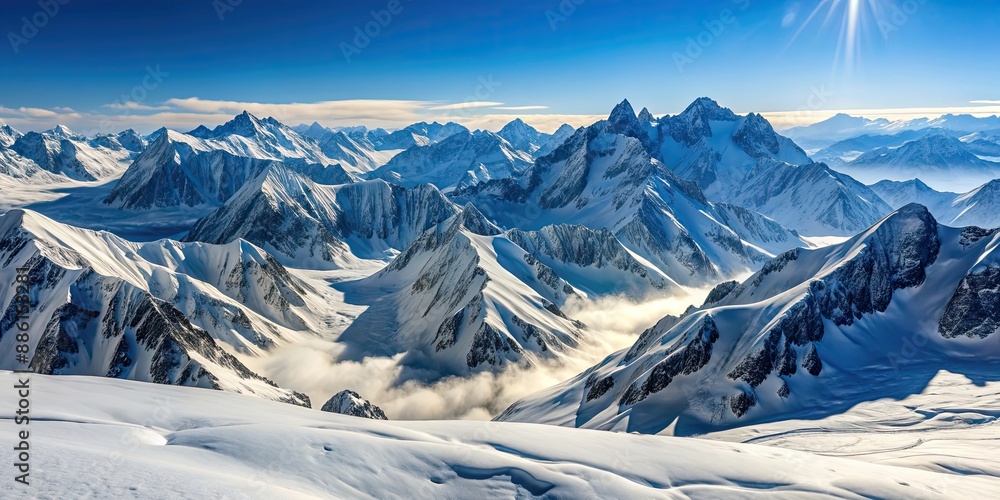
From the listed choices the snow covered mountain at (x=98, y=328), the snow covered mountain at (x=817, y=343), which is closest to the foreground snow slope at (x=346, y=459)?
the snow covered mountain at (x=817, y=343)

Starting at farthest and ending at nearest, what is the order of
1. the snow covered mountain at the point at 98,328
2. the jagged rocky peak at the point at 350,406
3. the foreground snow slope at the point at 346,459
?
the jagged rocky peak at the point at 350,406
the snow covered mountain at the point at 98,328
the foreground snow slope at the point at 346,459

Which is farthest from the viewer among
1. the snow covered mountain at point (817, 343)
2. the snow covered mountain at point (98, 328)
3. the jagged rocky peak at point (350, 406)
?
the jagged rocky peak at point (350, 406)

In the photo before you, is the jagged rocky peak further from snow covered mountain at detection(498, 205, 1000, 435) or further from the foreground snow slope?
the foreground snow slope

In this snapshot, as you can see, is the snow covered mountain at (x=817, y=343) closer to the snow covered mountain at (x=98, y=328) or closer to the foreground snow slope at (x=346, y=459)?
the foreground snow slope at (x=346, y=459)

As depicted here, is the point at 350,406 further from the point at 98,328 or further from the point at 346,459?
the point at 346,459

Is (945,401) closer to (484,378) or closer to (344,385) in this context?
(484,378)

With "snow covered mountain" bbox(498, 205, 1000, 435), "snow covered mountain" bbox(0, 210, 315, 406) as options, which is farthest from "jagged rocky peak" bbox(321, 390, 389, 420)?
"snow covered mountain" bbox(498, 205, 1000, 435)

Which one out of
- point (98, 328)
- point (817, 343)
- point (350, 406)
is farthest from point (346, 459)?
point (98, 328)
